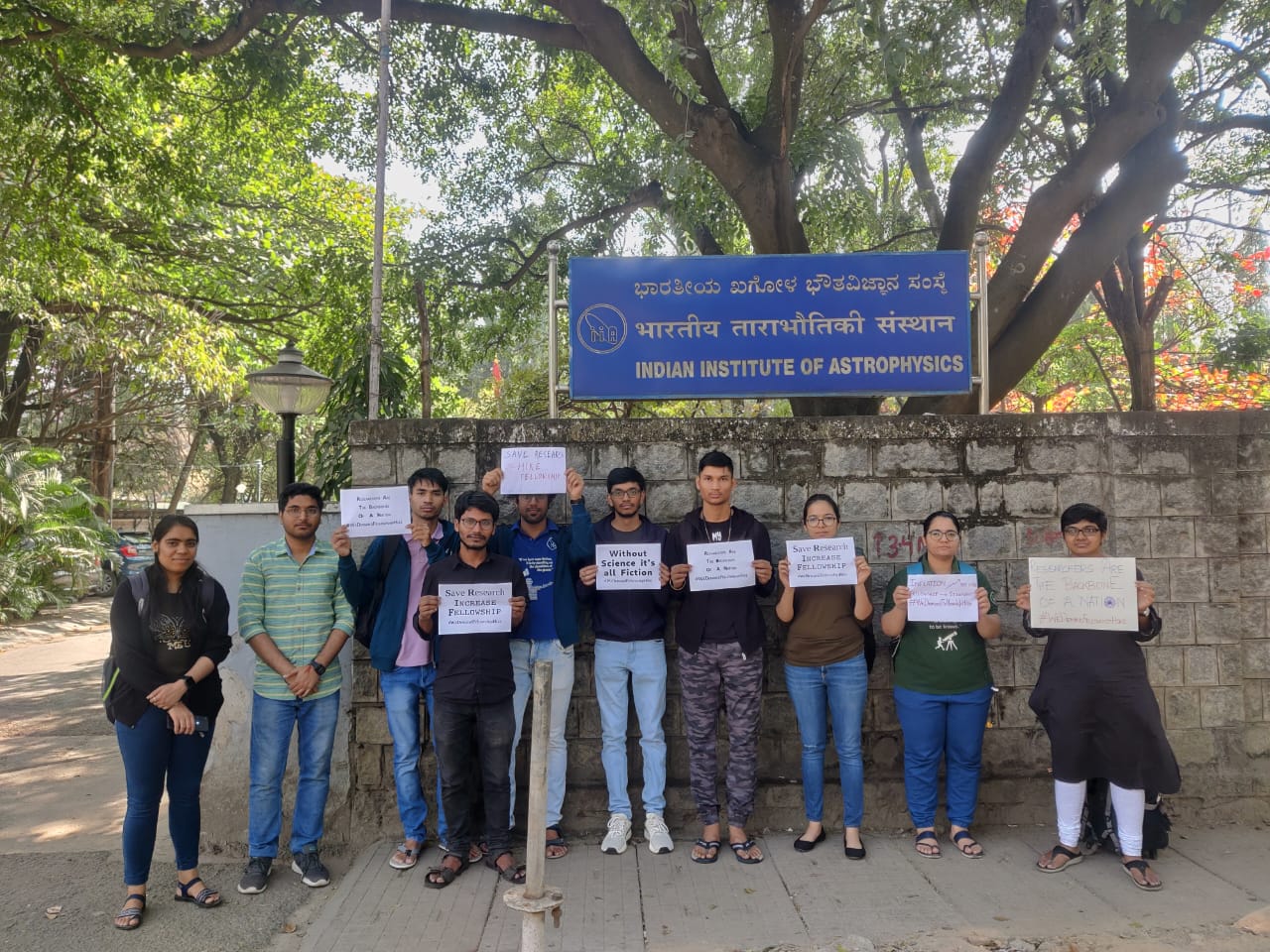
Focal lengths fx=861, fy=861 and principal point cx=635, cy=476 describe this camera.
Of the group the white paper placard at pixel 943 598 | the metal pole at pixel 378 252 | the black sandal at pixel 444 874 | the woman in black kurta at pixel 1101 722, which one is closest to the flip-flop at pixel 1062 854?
the woman in black kurta at pixel 1101 722

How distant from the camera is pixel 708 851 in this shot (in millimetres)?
4379

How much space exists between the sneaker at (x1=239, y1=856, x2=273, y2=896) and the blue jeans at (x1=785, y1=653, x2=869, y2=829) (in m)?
2.75

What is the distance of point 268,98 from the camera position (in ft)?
30.0

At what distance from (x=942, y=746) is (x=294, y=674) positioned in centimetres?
325

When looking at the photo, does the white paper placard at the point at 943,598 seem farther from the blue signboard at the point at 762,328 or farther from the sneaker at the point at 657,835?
the sneaker at the point at 657,835

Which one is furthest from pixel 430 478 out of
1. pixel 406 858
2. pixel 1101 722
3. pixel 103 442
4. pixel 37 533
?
pixel 103 442

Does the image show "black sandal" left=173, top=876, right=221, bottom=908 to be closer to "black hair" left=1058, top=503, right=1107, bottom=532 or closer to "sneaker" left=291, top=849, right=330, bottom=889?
"sneaker" left=291, top=849, right=330, bottom=889

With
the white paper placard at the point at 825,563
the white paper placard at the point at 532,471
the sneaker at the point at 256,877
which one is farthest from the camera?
the white paper placard at the point at 532,471

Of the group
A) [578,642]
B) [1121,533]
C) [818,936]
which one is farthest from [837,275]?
[818,936]

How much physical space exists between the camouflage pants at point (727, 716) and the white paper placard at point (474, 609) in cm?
99

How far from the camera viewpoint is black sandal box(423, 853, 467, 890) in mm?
4070

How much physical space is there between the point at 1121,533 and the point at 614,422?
2.96 metres

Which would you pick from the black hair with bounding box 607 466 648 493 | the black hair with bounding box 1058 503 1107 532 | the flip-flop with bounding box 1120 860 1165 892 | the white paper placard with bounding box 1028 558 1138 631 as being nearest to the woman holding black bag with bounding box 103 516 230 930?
the black hair with bounding box 607 466 648 493

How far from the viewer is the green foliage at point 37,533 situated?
13.7 m
